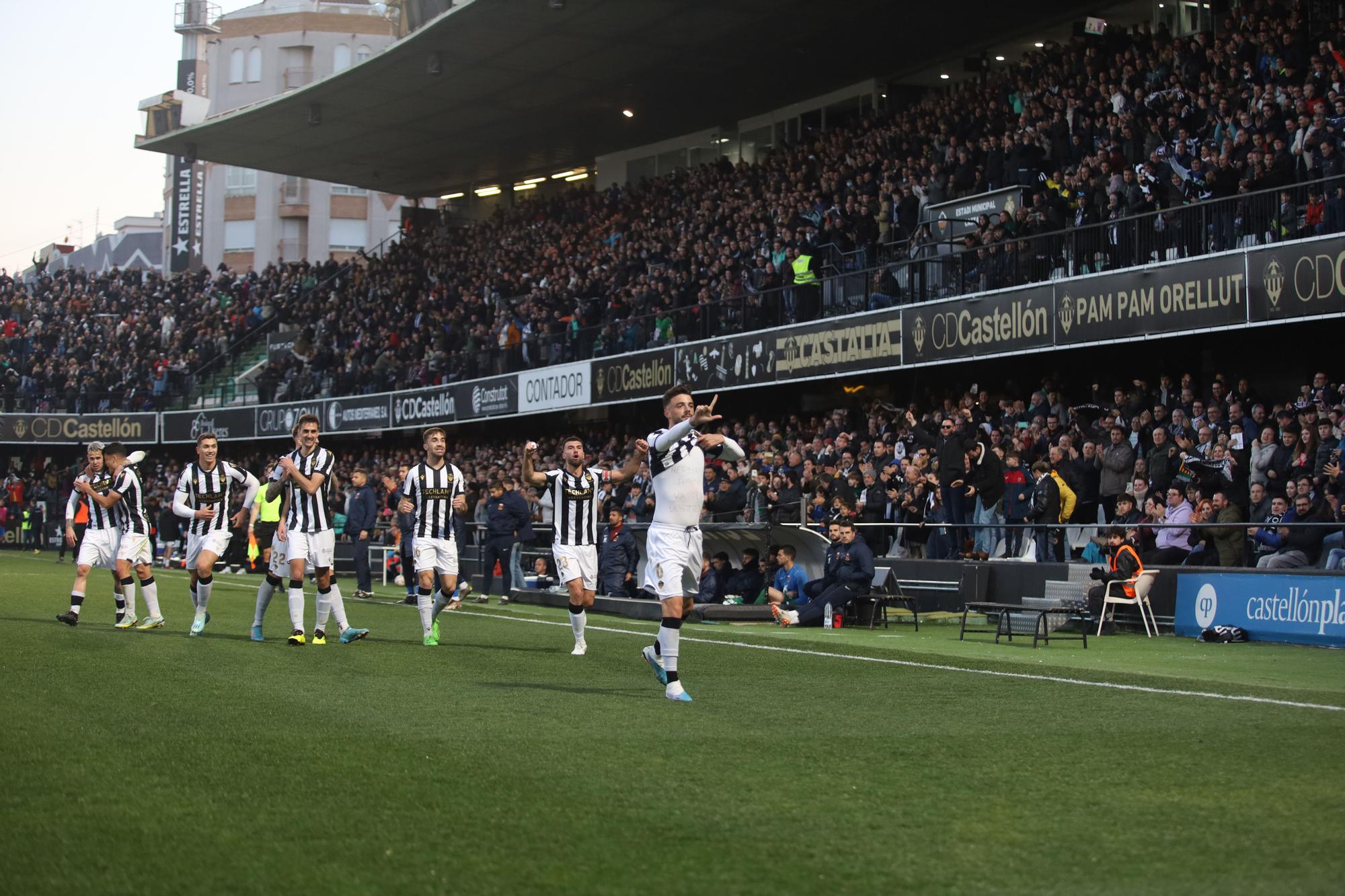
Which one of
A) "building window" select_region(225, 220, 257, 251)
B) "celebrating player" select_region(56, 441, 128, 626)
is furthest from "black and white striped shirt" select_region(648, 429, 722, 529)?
"building window" select_region(225, 220, 257, 251)

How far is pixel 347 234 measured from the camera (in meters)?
76.2

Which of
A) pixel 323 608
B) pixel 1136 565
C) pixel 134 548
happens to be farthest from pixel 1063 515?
pixel 134 548

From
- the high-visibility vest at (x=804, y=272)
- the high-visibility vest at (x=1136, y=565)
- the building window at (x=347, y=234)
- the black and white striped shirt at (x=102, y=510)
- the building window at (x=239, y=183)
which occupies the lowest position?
the high-visibility vest at (x=1136, y=565)

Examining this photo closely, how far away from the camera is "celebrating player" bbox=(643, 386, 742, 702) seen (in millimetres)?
10750

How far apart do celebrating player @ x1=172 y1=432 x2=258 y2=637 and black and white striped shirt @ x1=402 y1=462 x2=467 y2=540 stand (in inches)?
70.2

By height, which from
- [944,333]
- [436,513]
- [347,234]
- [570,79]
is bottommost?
[436,513]

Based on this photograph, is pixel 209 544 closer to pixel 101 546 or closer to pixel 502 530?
pixel 101 546

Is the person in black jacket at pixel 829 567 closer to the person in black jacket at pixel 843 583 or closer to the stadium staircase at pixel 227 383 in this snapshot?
the person in black jacket at pixel 843 583

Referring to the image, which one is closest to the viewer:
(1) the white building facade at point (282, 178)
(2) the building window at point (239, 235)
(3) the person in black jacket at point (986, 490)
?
(3) the person in black jacket at point (986, 490)

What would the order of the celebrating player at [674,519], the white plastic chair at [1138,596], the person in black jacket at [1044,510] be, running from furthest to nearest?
the person in black jacket at [1044,510]
the white plastic chair at [1138,596]
the celebrating player at [674,519]

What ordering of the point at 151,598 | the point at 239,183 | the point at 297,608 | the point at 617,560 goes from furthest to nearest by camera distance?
the point at 239,183 < the point at 617,560 < the point at 151,598 < the point at 297,608

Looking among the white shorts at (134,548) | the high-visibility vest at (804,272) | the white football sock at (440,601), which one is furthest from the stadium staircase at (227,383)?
the white football sock at (440,601)

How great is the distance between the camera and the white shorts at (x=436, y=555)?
15.6 metres

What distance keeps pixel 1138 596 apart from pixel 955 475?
4.07 metres
